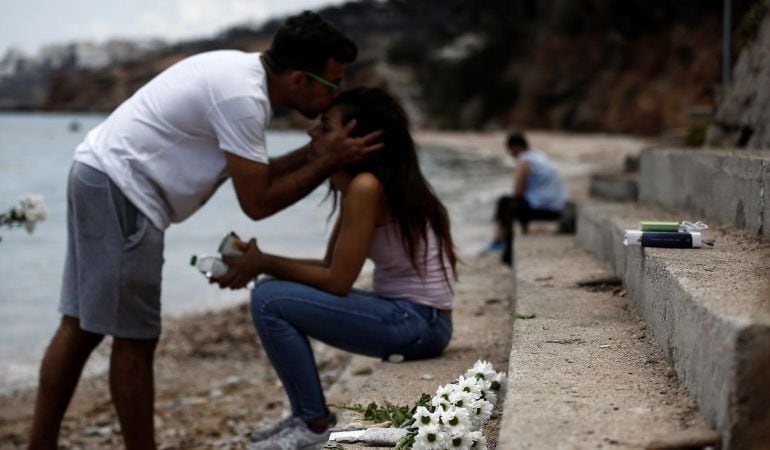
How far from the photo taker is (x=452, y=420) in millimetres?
2199

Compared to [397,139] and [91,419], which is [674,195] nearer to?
[397,139]

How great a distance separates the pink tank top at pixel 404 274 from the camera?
332 cm

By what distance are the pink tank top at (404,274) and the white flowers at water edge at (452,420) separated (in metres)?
0.91

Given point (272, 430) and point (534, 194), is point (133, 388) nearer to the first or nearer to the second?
point (272, 430)

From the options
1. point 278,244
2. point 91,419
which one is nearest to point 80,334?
point 91,419

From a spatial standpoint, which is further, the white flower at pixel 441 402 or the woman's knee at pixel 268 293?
the woman's knee at pixel 268 293

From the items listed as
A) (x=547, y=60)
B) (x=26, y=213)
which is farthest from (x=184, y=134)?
(x=547, y=60)

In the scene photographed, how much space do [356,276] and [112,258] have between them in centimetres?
81

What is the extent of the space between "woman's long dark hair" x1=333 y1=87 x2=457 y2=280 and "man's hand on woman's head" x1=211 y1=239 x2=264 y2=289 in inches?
17.0

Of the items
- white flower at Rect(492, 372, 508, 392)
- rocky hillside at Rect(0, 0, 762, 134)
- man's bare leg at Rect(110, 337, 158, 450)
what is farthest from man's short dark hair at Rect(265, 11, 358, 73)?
rocky hillside at Rect(0, 0, 762, 134)

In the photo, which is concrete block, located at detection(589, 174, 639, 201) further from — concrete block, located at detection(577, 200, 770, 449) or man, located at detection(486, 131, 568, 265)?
concrete block, located at detection(577, 200, 770, 449)

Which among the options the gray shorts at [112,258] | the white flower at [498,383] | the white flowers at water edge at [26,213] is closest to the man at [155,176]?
the gray shorts at [112,258]

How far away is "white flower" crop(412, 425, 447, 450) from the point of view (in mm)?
2170

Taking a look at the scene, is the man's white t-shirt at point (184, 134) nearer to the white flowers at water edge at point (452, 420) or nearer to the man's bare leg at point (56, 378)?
the man's bare leg at point (56, 378)
